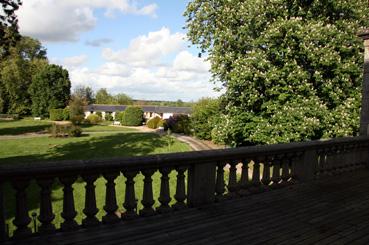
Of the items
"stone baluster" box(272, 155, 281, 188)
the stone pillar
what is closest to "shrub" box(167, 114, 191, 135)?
the stone pillar

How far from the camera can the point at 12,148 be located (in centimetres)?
2283

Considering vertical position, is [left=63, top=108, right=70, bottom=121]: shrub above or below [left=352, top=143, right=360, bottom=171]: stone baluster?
below

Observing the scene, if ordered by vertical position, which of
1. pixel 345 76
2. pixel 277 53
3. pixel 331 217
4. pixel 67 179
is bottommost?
pixel 331 217

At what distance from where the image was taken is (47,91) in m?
56.8

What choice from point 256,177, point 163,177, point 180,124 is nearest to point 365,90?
point 256,177

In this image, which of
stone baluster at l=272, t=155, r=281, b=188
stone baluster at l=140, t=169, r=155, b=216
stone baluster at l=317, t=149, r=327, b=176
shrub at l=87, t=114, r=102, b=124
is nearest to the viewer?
stone baluster at l=140, t=169, r=155, b=216

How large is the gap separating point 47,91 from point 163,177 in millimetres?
56983

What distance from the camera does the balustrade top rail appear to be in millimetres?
3604

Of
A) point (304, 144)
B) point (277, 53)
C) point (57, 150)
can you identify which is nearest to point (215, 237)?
point (304, 144)

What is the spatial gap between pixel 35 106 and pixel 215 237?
5981 centimetres

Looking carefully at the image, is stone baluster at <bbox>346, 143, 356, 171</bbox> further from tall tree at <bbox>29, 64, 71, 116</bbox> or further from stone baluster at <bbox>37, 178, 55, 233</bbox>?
tall tree at <bbox>29, 64, 71, 116</bbox>

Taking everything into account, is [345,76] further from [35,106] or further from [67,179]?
[35,106]

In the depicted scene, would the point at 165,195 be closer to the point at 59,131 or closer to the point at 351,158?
the point at 351,158

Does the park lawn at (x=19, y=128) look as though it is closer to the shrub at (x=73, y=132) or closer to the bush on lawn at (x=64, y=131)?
the bush on lawn at (x=64, y=131)
